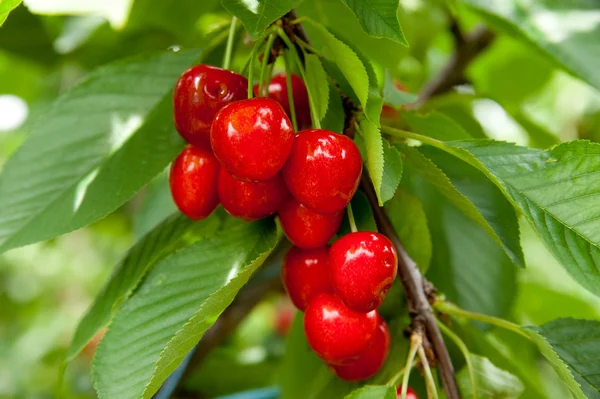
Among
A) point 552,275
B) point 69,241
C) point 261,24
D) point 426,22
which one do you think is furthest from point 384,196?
point 69,241

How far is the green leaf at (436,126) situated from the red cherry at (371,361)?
243mm

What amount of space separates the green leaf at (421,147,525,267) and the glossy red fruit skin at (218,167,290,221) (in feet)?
0.72

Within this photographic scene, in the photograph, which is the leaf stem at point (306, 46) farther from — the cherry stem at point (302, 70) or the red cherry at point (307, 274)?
the red cherry at point (307, 274)

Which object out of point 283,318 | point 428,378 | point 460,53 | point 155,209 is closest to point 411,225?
point 428,378

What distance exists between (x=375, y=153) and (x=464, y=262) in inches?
25.4

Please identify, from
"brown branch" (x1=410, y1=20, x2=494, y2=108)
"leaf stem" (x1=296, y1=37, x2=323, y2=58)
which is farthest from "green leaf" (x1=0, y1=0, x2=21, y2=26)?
"brown branch" (x1=410, y1=20, x2=494, y2=108)

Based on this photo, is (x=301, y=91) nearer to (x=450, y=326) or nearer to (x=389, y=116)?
(x=389, y=116)

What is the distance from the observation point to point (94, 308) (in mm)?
878

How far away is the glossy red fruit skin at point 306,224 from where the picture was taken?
728 mm

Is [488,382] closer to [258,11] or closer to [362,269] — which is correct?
[362,269]

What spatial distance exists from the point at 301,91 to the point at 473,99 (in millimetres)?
434

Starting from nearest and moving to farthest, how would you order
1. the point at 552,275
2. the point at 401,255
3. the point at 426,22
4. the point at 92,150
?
the point at 401,255, the point at 92,150, the point at 426,22, the point at 552,275

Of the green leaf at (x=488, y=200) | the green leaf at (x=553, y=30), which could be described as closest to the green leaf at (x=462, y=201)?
the green leaf at (x=488, y=200)

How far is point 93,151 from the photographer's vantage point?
91 centimetres
